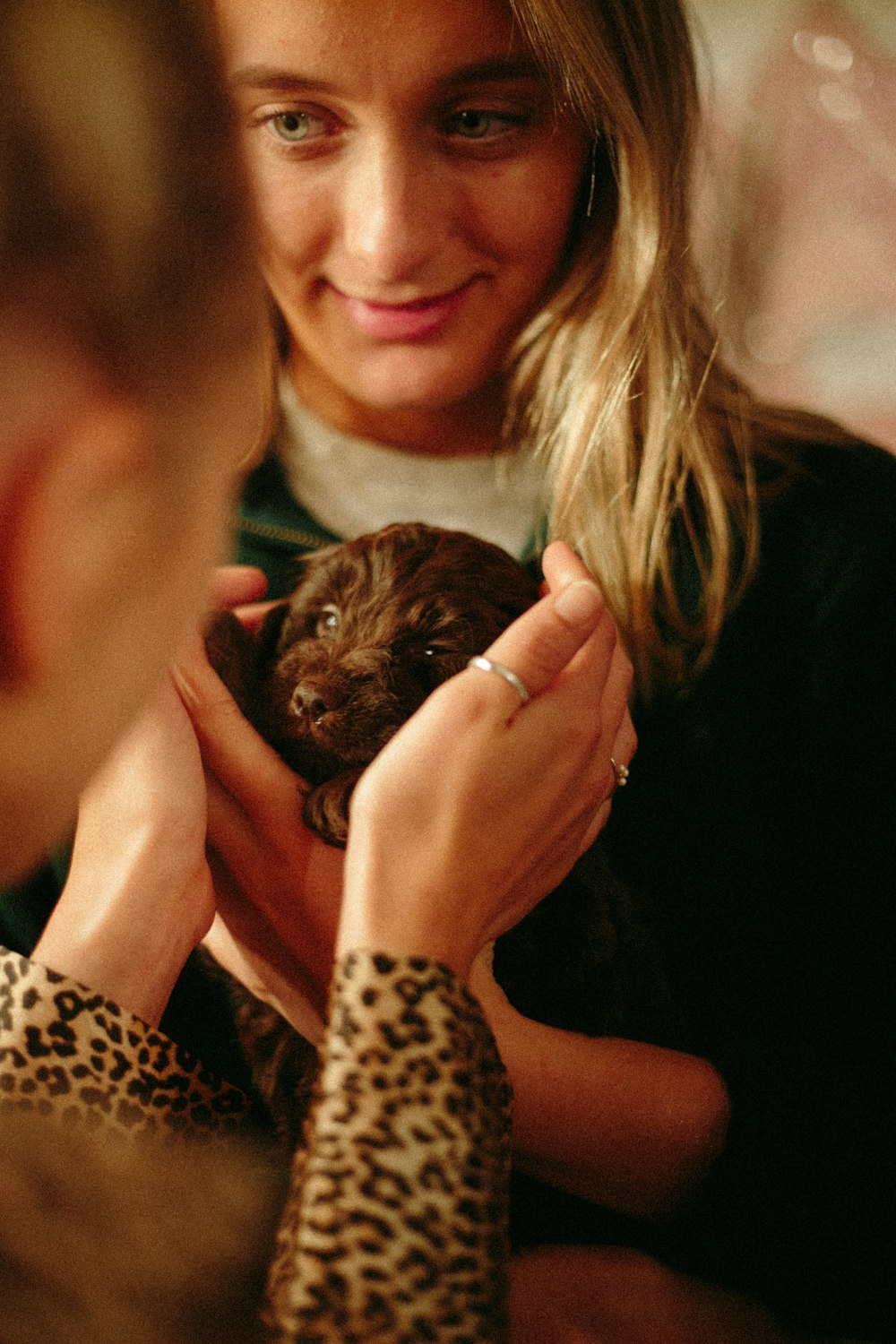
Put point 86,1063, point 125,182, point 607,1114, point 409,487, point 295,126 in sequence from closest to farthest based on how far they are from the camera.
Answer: point 125,182, point 86,1063, point 607,1114, point 295,126, point 409,487

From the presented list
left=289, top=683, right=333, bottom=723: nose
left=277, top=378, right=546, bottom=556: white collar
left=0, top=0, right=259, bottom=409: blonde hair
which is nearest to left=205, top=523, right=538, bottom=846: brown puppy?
left=289, top=683, right=333, bottom=723: nose

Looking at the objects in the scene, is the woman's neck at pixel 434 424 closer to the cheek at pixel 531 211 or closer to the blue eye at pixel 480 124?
the cheek at pixel 531 211

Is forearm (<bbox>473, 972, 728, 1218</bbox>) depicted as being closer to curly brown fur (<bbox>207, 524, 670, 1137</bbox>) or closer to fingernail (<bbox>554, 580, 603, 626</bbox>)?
curly brown fur (<bbox>207, 524, 670, 1137</bbox>)

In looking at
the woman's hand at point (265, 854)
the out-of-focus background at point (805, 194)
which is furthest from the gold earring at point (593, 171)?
the woman's hand at point (265, 854)

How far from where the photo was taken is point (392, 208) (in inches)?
39.9

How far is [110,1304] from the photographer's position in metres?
0.50

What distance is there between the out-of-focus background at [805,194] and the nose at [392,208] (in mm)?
483

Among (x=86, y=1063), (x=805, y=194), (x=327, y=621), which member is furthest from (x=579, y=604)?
(x=805, y=194)

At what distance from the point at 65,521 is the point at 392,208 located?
649mm

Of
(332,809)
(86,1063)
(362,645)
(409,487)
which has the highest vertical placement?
(409,487)

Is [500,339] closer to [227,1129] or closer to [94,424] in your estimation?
[94,424]

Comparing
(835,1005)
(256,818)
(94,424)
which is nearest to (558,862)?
(256,818)

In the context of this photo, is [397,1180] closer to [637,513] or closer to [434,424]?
[637,513]

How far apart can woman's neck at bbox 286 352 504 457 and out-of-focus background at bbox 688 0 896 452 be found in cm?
34
